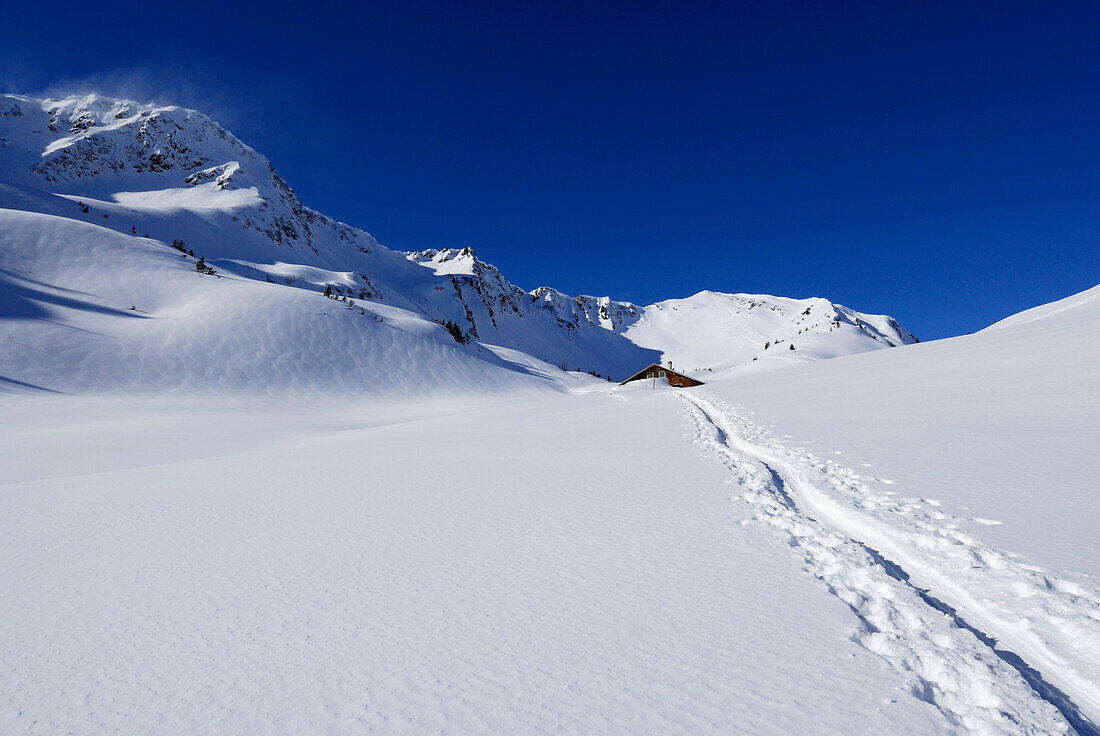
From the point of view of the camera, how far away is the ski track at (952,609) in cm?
196

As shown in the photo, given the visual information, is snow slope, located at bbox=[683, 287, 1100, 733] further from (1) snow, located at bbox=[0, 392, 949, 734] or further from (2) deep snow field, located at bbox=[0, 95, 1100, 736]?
(1) snow, located at bbox=[0, 392, 949, 734]

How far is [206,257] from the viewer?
6444 centimetres

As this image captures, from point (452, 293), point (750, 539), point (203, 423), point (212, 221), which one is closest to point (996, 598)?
point (750, 539)

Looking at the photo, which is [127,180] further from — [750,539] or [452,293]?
[750,539]

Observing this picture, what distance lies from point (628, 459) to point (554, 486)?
6.67 feet

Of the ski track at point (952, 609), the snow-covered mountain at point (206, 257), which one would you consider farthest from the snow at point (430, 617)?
the snow-covered mountain at point (206, 257)

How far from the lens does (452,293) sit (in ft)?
421

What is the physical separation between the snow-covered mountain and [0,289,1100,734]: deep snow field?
25.4 m

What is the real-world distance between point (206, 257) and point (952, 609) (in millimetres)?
81513

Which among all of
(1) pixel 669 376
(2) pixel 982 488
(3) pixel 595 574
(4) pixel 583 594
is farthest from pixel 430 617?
(1) pixel 669 376

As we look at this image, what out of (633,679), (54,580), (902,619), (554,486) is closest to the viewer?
(633,679)

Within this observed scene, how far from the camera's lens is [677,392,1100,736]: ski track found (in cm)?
196

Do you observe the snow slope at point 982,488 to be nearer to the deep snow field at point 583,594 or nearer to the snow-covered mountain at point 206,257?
the deep snow field at point 583,594

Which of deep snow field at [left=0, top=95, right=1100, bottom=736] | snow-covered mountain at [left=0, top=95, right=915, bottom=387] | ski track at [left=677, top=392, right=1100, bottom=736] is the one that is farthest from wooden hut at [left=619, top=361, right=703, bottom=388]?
ski track at [left=677, top=392, right=1100, bottom=736]
